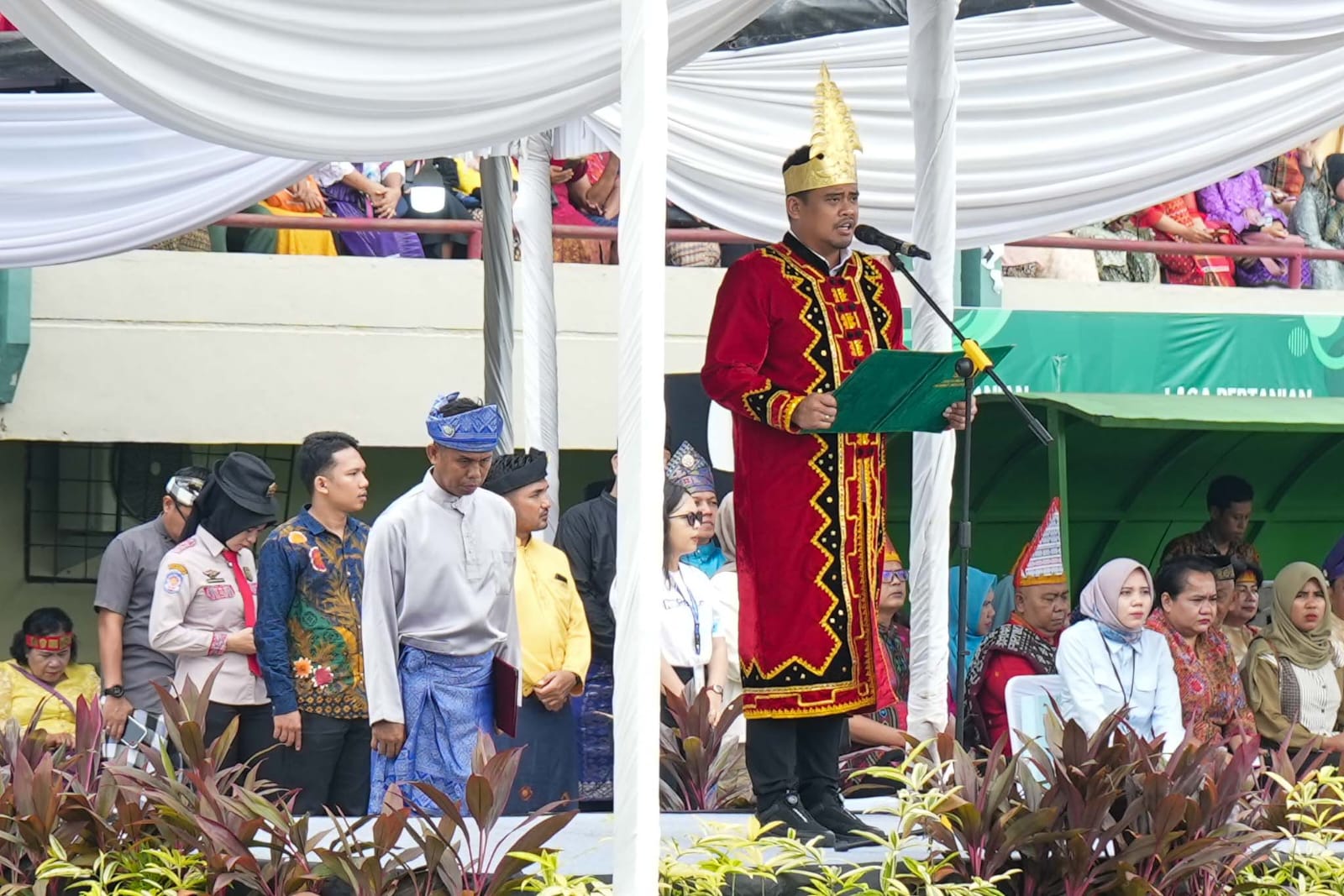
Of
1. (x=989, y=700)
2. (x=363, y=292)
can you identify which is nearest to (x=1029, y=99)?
(x=989, y=700)

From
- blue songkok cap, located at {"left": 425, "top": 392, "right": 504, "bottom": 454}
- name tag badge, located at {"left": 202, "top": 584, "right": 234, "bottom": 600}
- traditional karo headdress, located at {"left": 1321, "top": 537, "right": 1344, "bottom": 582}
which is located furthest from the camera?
traditional karo headdress, located at {"left": 1321, "top": 537, "right": 1344, "bottom": 582}

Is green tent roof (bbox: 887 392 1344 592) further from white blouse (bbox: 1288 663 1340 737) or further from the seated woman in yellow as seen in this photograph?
the seated woman in yellow

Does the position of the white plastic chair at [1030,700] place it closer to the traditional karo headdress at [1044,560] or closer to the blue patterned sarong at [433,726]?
the traditional karo headdress at [1044,560]

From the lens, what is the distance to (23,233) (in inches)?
281

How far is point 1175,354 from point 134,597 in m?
5.80

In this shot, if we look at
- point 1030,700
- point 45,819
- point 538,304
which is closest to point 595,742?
point 1030,700

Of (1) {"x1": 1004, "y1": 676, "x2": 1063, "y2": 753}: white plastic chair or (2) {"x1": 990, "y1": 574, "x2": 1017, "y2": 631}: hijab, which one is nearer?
(1) {"x1": 1004, "y1": 676, "x2": 1063, "y2": 753}: white plastic chair

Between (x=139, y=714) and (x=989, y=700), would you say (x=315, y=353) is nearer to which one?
(x=139, y=714)

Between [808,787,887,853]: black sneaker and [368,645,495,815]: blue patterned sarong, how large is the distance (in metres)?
1.13

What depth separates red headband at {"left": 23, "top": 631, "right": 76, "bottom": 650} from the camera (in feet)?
25.1

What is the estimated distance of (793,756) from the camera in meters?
4.94

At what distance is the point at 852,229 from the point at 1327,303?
8523 mm

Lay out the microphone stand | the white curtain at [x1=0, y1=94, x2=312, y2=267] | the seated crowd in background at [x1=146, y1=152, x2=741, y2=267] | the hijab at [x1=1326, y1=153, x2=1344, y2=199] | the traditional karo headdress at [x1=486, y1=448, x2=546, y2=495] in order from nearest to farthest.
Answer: the microphone stand < the traditional karo headdress at [x1=486, y1=448, x2=546, y2=495] < the white curtain at [x1=0, y1=94, x2=312, y2=267] < the seated crowd in background at [x1=146, y1=152, x2=741, y2=267] < the hijab at [x1=1326, y1=153, x2=1344, y2=199]

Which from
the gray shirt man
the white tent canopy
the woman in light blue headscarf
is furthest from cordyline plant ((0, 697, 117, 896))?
the woman in light blue headscarf
